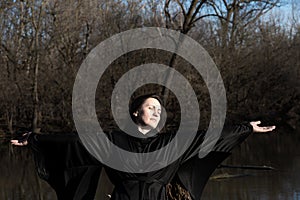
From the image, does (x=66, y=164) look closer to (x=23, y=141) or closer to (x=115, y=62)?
(x=23, y=141)

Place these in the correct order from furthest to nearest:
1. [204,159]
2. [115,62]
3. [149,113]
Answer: [115,62] < [204,159] < [149,113]

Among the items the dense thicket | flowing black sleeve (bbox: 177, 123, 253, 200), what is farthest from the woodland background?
flowing black sleeve (bbox: 177, 123, 253, 200)

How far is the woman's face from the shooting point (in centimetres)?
446

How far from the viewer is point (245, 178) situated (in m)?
13.9

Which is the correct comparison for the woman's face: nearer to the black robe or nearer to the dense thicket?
the black robe

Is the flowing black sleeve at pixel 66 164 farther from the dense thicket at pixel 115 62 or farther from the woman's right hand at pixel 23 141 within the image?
the dense thicket at pixel 115 62

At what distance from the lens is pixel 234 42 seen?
1297 inches

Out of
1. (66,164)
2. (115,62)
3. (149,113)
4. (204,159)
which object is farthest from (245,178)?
(115,62)

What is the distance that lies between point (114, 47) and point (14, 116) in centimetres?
671

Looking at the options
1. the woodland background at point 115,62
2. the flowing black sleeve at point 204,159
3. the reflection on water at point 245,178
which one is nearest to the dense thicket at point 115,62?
the woodland background at point 115,62

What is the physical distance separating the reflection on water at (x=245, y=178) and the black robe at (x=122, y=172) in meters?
6.24

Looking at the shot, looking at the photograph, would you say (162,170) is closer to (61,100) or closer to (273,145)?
(273,145)

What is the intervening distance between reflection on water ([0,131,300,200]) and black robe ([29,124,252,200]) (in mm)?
6239

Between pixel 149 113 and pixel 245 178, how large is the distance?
32.3 feet
